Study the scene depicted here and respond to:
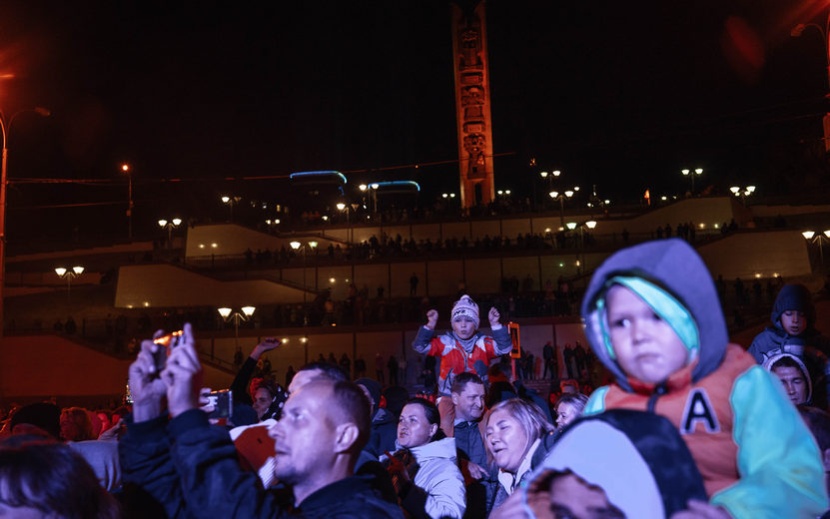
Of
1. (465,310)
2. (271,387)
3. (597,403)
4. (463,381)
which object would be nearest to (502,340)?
(465,310)

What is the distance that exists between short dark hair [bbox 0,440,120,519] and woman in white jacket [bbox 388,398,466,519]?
1.88 meters

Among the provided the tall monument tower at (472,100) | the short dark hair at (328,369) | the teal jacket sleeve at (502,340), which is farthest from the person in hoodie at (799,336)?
the tall monument tower at (472,100)

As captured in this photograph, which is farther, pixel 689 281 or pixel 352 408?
pixel 352 408

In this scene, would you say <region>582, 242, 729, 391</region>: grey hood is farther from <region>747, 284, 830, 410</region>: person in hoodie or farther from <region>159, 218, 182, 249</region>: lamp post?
<region>159, 218, 182, 249</region>: lamp post

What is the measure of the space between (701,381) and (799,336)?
4458mm

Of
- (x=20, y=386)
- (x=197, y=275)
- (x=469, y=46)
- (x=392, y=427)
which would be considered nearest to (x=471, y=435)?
(x=392, y=427)

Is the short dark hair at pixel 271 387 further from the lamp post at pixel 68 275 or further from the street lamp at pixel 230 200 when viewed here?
the street lamp at pixel 230 200

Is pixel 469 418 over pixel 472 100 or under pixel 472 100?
under

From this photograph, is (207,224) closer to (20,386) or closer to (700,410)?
(20,386)

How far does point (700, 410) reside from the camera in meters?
1.79

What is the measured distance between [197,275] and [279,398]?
38251mm

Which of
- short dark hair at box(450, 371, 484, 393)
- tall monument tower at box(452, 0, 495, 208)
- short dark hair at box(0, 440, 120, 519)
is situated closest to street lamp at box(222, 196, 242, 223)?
tall monument tower at box(452, 0, 495, 208)

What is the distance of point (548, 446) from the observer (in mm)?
4332

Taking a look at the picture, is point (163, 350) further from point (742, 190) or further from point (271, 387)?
point (742, 190)
